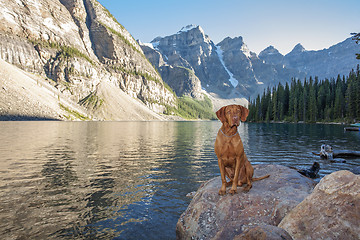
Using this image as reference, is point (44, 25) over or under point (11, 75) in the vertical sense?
over

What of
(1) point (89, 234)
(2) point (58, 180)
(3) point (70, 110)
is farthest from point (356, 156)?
(3) point (70, 110)

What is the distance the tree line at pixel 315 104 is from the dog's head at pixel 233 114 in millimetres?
98333

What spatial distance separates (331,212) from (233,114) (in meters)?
3.27

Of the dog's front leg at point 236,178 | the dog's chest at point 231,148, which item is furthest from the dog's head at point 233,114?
the dog's front leg at point 236,178

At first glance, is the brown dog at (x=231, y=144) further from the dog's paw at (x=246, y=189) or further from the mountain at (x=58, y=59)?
the mountain at (x=58, y=59)

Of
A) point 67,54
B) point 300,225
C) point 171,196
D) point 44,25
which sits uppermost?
point 44,25

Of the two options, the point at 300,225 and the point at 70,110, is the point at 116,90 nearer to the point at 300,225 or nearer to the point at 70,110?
the point at 70,110

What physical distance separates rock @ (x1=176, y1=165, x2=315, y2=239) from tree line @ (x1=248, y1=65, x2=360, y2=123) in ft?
320

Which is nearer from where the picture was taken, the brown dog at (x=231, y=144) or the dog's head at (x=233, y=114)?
the dog's head at (x=233, y=114)

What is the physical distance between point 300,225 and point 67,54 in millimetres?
209708

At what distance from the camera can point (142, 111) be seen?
608 feet

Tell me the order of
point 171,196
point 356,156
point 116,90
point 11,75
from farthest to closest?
point 116,90 < point 11,75 < point 356,156 < point 171,196

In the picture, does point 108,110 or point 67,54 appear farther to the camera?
point 67,54

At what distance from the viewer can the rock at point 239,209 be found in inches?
217
